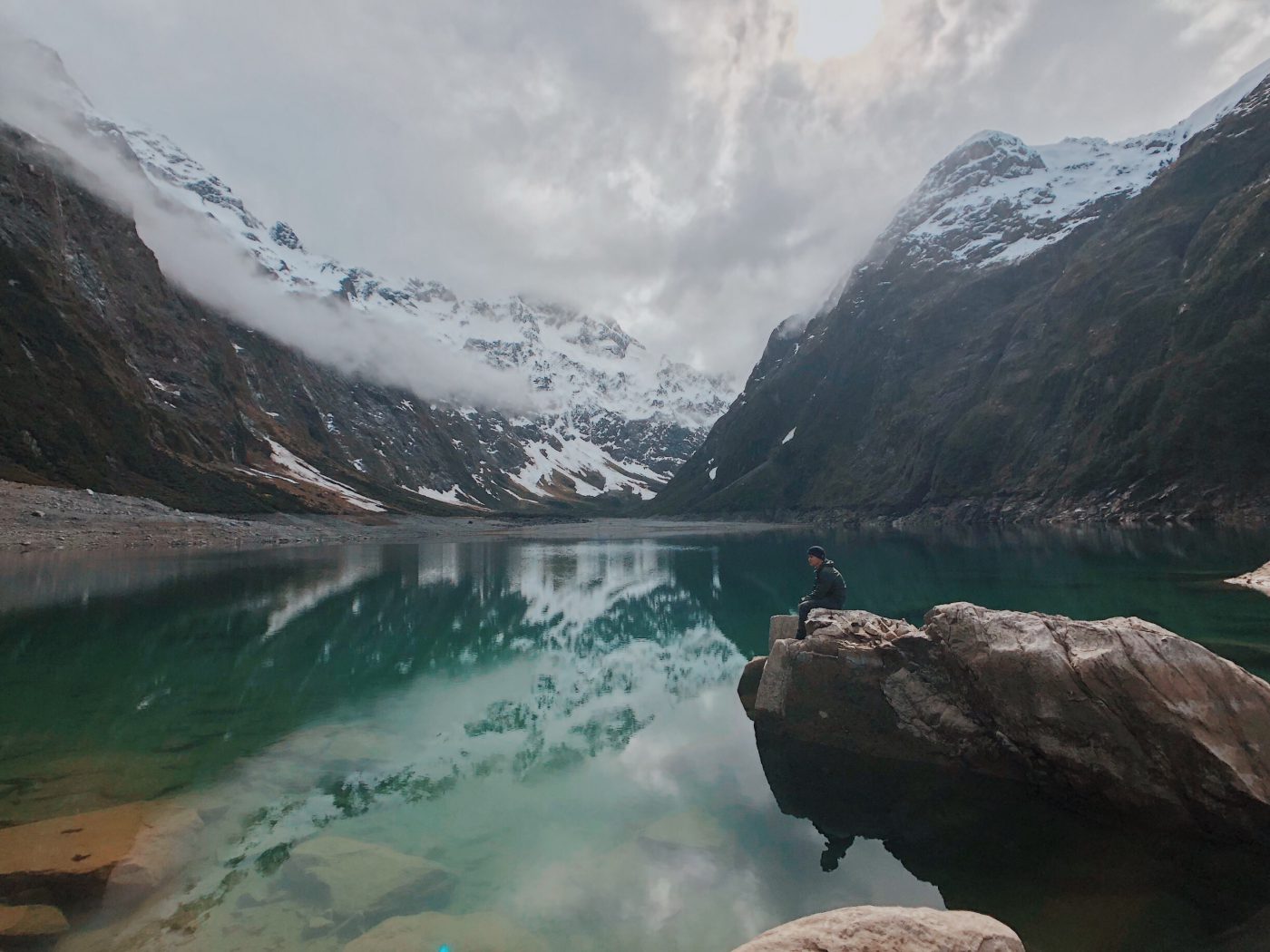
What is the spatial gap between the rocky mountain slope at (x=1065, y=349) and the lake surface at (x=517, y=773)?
56910 millimetres

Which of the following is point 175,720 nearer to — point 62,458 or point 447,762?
point 447,762

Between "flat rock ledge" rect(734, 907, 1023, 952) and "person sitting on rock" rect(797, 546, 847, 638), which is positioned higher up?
"person sitting on rock" rect(797, 546, 847, 638)

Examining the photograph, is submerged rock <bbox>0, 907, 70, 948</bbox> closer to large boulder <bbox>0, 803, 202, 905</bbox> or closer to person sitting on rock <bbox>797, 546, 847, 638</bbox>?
large boulder <bbox>0, 803, 202, 905</bbox>

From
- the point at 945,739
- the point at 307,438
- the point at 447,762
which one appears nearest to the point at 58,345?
the point at 307,438

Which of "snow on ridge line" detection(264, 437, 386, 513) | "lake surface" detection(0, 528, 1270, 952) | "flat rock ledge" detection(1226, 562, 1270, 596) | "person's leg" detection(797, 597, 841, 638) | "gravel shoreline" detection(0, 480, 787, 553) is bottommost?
"lake surface" detection(0, 528, 1270, 952)

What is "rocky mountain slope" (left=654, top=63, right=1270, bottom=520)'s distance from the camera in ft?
261

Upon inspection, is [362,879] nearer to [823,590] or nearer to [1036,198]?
[823,590]

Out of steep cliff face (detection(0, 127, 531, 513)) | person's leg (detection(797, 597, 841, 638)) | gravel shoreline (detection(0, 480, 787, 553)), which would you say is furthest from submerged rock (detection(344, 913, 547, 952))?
steep cliff face (detection(0, 127, 531, 513))

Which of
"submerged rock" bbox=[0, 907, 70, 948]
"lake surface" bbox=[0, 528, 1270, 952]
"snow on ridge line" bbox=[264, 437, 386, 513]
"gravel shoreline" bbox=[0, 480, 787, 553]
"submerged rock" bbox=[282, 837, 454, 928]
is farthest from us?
"snow on ridge line" bbox=[264, 437, 386, 513]

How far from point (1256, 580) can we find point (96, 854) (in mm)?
44997

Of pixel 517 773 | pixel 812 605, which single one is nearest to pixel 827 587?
pixel 812 605

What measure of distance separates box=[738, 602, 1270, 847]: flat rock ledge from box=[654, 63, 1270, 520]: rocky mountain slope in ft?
265

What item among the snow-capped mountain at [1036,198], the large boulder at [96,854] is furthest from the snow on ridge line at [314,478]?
the snow-capped mountain at [1036,198]

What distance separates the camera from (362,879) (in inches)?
371
